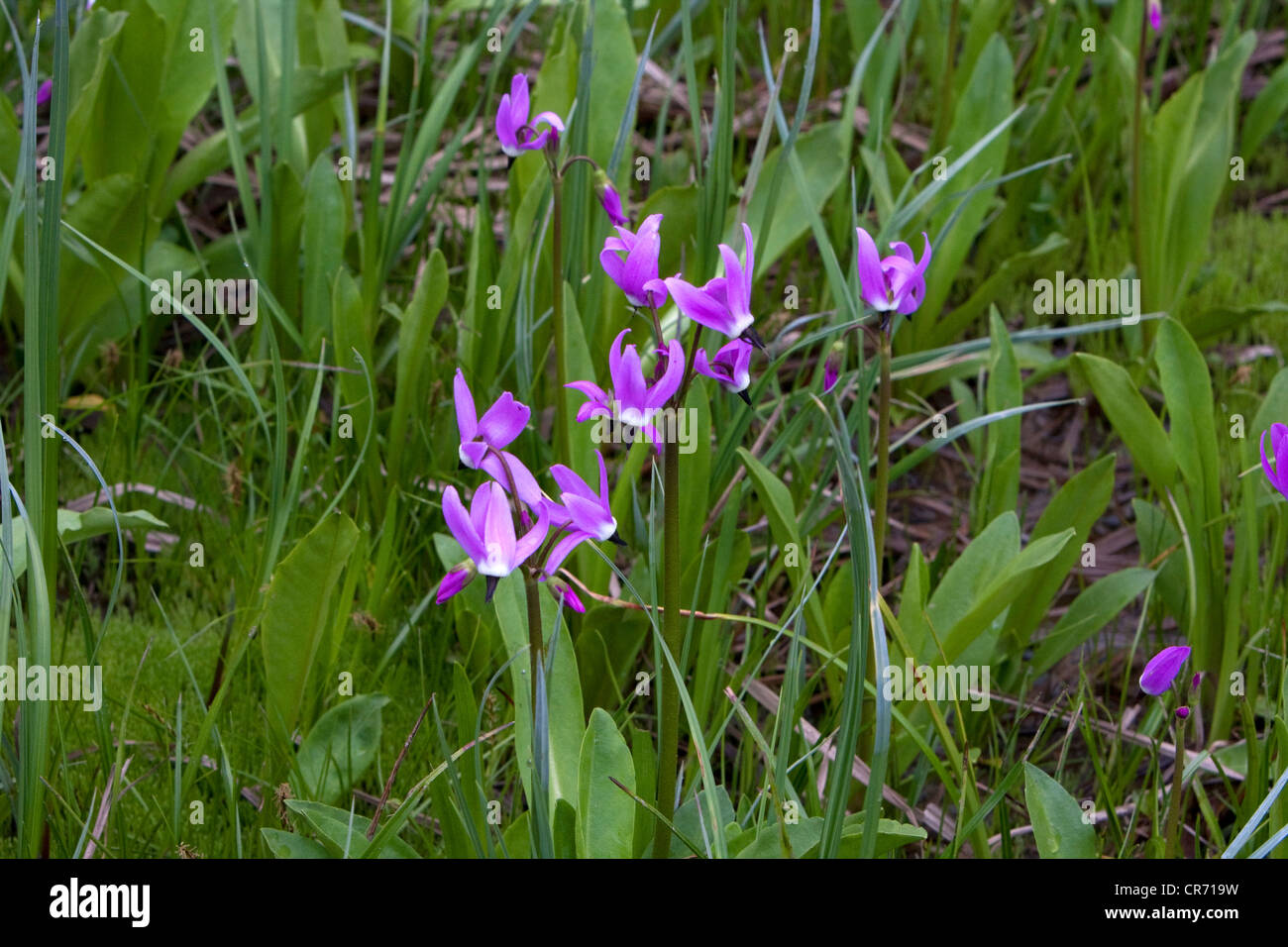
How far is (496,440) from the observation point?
3.60 feet

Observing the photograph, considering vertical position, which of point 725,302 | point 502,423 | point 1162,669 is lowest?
point 1162,669

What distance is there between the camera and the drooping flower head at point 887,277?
1312 mm

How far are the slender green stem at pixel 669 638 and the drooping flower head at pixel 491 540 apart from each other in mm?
149

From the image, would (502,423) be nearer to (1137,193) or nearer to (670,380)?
(670,380)

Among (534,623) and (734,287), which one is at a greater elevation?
(734,287)

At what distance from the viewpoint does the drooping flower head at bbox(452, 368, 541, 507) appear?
106 cm

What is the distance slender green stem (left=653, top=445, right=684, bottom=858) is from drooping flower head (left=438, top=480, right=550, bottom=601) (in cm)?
15

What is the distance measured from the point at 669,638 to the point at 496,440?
0.25m

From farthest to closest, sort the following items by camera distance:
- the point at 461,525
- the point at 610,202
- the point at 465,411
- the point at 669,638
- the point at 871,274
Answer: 1. the point at 610,202
2. the point at 871,274
3. the point at 669,638
4. the point at 465,411
5. the point at 461,525

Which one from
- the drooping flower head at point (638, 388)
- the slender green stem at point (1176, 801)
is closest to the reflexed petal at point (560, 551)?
the drooping flower head at point (638, 388)

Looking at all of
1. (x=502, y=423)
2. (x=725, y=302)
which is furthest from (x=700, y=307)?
(x=502, y=423)

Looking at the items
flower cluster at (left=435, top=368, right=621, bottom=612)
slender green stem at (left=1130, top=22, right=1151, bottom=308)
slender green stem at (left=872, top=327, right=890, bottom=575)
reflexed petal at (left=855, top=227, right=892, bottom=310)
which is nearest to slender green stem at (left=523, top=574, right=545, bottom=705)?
flower cluster at (left=435, top=368, right=621, bottom=612)
